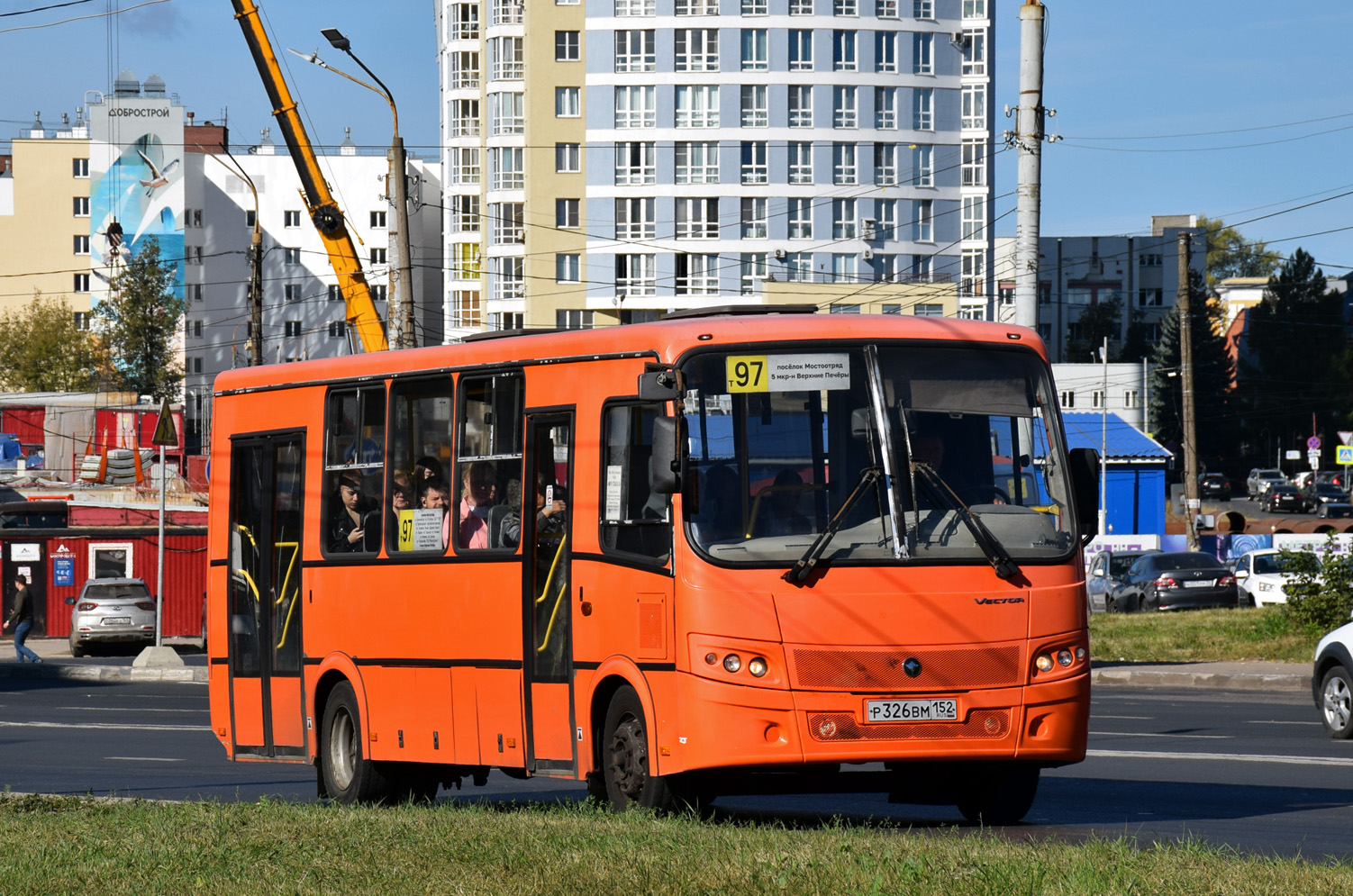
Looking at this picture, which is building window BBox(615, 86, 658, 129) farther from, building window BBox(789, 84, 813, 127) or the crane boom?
the crane boom

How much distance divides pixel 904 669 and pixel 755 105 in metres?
82.3

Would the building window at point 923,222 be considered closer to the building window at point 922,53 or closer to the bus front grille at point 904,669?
the building window at point 922,53

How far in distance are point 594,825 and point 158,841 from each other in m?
2.07

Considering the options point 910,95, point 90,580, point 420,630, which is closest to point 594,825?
point 420,630

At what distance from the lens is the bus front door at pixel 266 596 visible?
13.5m

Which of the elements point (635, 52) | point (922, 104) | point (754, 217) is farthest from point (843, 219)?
point (635, 52)

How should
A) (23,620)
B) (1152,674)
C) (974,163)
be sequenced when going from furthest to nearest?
(974,163), (23,620), (1152,674)

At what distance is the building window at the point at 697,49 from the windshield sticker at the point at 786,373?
269ft

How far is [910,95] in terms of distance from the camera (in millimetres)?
90438

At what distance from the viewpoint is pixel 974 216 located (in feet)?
307

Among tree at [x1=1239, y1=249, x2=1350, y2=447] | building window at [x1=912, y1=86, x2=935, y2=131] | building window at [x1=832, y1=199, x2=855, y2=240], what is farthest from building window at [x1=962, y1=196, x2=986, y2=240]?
tree at [x1=1239, y1=249, x2=1350, y2=447]

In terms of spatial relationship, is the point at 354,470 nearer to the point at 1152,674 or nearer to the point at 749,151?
the point at 1152,674

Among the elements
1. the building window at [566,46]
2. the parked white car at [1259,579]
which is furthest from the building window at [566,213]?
the parked white car at [1259,579]

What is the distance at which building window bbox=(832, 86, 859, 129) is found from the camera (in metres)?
89.9
